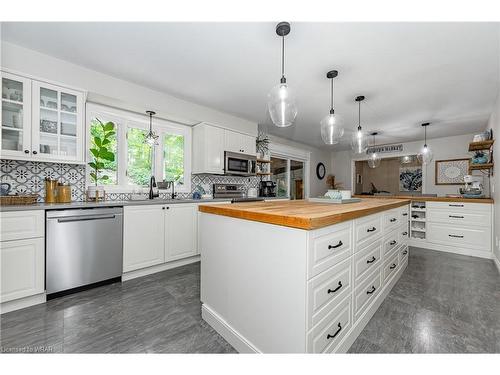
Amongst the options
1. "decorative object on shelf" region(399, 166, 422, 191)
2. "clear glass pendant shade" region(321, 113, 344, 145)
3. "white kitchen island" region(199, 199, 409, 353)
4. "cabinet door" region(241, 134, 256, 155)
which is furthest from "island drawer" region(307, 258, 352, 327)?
"decorative object on shelf" region(399, 166, 422, 191)

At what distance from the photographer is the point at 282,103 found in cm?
179

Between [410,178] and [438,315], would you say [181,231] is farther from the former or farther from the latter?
[410,178]

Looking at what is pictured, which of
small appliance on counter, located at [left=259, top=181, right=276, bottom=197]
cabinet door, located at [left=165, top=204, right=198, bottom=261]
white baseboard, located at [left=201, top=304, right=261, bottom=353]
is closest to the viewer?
→ white baseboard, located at [left=201, top=304, right=261, bottom=353]

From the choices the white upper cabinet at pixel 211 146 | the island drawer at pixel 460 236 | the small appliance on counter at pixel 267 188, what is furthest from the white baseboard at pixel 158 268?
the island drawer at pixel 460 236

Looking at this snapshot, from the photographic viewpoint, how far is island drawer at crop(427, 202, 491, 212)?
3610 millimetres

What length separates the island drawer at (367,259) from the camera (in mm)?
1547

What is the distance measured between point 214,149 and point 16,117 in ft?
7.47

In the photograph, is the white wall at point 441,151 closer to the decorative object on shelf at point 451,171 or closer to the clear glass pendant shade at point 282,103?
the decorative object on shelf at point 451,171

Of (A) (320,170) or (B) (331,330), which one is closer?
(B) (331,330)

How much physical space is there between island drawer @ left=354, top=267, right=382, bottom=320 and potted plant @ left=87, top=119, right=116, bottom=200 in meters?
2.85

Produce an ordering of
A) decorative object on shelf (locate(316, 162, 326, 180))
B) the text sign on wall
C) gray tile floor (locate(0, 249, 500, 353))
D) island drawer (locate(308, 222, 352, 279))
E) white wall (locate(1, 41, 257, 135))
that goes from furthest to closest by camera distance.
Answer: decorative object on shelf (locate(316, 162, 326, 180)) < the text sign on wall < white wall (locate(1, 41, 257, 135)) < gray tile floor (locate(0, 249, 500, 353)) < island drawer (locate(308, 222, 352, 279))

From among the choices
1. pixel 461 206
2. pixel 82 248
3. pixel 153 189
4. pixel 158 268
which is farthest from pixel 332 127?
pixel 461 206

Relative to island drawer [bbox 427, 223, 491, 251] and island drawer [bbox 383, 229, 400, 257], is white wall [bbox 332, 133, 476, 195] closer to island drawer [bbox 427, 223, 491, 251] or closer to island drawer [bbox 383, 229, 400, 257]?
island drawer [bbox 427, 223, 491, 251]
